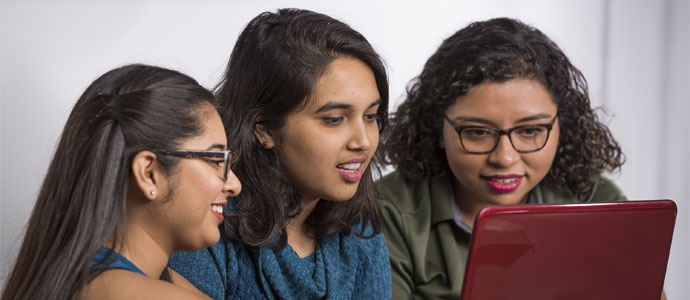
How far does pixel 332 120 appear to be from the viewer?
1.54 metres

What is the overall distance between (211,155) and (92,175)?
18 cm

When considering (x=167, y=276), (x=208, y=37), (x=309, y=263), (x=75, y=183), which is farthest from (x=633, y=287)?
(x=208, y=37)

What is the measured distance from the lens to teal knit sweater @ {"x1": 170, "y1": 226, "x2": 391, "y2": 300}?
155 cm

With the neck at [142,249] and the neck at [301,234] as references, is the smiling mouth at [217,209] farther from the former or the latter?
the neck at [301,234]

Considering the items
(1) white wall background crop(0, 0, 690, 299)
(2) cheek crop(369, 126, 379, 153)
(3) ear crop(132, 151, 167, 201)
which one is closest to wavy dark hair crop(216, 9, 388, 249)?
(2) cheek crop(369, 126, 379, 153)

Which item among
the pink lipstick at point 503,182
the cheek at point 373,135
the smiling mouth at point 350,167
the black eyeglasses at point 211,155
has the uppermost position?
the black eyeglasses at point 211,155

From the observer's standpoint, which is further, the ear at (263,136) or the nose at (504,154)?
the nose at (504,154)

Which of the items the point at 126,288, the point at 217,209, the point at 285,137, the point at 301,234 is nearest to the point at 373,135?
the point at 285,137

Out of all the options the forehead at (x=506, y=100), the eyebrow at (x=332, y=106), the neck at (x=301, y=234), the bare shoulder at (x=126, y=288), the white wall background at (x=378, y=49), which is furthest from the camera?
the white wall background at (x=378, y=49)

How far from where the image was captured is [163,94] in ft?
3.97

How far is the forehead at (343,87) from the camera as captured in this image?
4.99 ft

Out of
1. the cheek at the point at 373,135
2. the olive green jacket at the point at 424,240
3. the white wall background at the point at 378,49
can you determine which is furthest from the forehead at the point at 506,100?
the white wall background at the point at 378,49

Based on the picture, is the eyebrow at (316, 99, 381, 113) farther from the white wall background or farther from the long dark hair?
the white wall background

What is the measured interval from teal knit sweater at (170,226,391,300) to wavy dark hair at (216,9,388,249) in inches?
1.6
